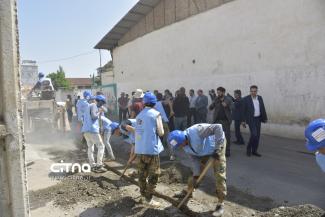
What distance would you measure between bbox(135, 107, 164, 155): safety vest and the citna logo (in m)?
2.79

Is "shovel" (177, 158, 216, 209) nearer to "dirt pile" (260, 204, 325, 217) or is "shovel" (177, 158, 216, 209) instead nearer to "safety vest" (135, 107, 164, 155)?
"safety vest" (135, 107, 164, 155)

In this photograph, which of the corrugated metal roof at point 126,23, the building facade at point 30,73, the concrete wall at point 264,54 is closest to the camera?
the concrete wall at point 264,54

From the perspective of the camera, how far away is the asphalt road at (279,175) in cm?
566

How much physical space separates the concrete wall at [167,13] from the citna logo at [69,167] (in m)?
8.88

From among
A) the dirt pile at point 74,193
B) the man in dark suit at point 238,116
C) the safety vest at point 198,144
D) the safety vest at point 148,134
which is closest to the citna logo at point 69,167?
the dirt pile at point 74,193

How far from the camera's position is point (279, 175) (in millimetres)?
6797

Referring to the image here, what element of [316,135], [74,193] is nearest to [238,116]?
[74,193]

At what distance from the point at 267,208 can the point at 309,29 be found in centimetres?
677

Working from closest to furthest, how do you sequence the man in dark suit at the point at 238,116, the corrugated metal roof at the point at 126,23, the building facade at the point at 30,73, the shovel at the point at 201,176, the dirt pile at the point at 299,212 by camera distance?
the dirt pile at the point at 299,212 < the shovel at the point at 201,176 < the man in dark suit at the point at 238,116 < the building facade at the point at 30,73 < the corrugated metal roof at the point at 126,23

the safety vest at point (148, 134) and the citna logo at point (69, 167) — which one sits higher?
the safety vest at point (148, 134)

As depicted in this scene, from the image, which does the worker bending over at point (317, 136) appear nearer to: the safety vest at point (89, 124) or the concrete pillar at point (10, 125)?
the concrete pillar at point (10, 125)

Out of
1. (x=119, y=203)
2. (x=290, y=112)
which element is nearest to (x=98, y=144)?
(x=119, y=203)

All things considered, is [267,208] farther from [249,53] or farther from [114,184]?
[249,53]

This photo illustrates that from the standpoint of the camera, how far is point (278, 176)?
673 cm
